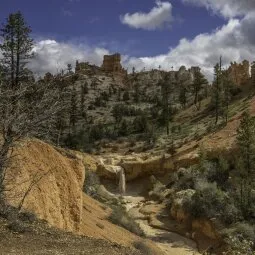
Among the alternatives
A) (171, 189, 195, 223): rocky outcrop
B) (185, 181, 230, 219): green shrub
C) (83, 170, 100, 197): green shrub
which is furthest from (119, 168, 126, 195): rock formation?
(185, 181, 230, 219): green shrub

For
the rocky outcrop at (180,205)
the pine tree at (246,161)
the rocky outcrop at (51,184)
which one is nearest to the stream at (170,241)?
the rocky outcrop at (180,205)

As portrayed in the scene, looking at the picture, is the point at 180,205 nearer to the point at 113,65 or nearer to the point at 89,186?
the point at 89,186

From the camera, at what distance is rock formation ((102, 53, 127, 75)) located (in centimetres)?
13375

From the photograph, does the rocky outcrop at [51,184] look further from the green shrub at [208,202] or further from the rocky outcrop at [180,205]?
the rocky outcrop at [180,205]

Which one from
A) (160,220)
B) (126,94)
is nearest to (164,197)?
(160,220)

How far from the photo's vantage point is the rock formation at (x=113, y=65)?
133750mm

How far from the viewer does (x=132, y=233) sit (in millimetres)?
22016

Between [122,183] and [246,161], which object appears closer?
[246,161]

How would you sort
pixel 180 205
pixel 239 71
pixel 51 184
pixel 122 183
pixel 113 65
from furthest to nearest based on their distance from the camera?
pixel 113 65
pixel 239 71
pixel 122 183
pixel 180 205
pixel 51 184

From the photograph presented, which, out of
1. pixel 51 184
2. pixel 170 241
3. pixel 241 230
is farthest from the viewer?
pixel 170 241

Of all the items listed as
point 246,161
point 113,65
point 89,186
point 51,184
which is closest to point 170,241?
point 89,186

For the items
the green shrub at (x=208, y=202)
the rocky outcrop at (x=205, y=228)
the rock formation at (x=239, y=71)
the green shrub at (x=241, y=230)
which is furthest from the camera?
the rock formation at (x=239, y=71)

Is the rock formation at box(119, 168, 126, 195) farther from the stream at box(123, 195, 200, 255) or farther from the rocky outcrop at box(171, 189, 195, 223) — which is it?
the stream at box(123, 195, 200, 255)

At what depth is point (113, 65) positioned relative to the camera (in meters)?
135
